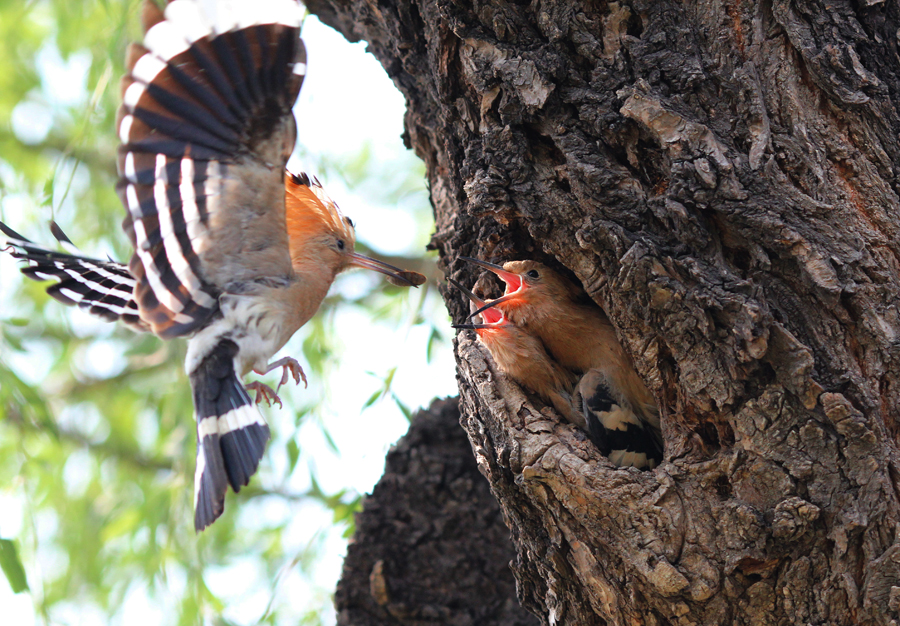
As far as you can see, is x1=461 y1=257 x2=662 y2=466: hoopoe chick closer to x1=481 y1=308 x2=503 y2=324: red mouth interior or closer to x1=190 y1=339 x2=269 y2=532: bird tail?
x1=481 y1=308 x2=503 y2=324: red mouth interior

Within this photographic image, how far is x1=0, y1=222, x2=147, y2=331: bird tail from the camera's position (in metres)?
3.02

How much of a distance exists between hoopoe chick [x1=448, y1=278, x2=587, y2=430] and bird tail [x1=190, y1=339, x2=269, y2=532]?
0.76 m

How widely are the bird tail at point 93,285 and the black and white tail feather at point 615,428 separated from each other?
5.66 ft

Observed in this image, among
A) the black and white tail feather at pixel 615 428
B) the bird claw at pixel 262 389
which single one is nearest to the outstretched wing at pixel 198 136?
the bird claw at pixel 262 389

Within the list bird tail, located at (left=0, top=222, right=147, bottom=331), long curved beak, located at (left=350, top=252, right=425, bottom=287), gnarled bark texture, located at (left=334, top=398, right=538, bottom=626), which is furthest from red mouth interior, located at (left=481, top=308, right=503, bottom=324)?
bird tail, located at (left=0, top=222, right=147, bottom=331)

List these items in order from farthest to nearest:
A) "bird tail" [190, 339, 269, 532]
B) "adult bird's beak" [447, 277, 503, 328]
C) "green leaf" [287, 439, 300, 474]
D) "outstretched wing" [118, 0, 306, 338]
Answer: "green leaf" [287, 439, 300, 474] → "adult bird's beak" [447, 277, 503, 328] → "bird tail" [190, 339, 269, 532] → "outstretched wing" [118, 0, 306, 338]

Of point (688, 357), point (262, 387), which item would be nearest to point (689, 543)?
point (688, 357)

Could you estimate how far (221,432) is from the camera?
2416 millimetres

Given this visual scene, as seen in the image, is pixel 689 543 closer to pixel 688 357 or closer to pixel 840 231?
pixel 688 357

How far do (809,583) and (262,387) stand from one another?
1.83 meters

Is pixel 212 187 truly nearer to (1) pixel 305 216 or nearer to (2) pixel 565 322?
(1) pixel 305 216

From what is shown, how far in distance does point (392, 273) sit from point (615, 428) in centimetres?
109

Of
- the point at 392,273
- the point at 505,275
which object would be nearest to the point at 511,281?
the point at 505,275

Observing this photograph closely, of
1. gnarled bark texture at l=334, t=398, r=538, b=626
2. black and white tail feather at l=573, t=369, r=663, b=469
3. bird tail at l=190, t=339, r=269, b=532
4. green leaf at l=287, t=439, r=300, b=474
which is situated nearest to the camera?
bird tail at l=190, t=339, r=269, b=532
